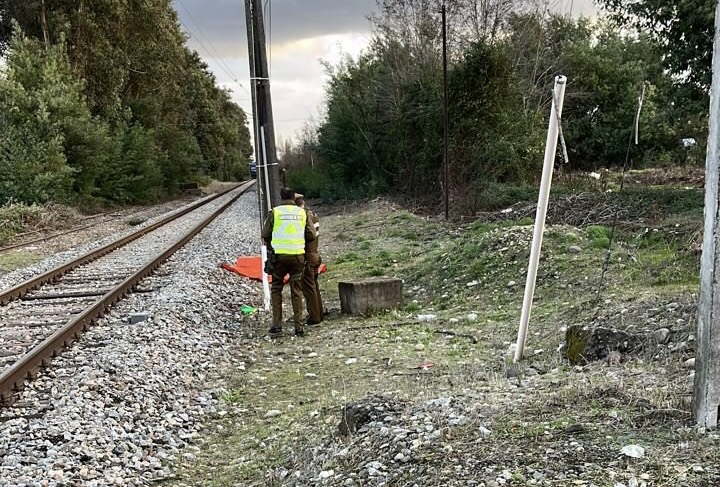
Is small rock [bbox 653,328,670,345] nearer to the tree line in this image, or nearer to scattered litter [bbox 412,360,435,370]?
scattered litter [bbox 412,360,435,370]

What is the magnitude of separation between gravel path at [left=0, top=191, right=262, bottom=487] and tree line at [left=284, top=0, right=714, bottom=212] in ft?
39.5

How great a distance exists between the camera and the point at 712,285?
3.56 metres

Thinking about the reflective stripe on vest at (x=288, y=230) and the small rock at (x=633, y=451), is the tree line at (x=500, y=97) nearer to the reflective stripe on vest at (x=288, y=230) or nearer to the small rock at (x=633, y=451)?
the reflective stripe on vest at (x=288, y=230)

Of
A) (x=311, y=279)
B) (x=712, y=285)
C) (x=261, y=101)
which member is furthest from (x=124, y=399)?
(x=261, y=101)

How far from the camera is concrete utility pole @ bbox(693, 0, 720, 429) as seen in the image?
3535 millimetres

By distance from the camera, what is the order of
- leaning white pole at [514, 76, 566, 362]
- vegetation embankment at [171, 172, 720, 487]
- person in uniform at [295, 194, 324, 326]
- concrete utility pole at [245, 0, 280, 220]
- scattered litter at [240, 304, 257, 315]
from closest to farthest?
vegetation embankment at [171, 172, 720, 487] < leaning white pole at [514, 76, 566, 362] < person in uniform at [295, 194, 324, 326] < scattered litter at [240, 304, 257, 315] < concrete utility pole at [245, 0, 280, 220]

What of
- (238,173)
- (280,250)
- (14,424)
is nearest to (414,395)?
(14,424)

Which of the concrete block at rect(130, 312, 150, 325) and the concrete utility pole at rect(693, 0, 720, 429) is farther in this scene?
the concrete block at rect(130, 312, 150, 325)

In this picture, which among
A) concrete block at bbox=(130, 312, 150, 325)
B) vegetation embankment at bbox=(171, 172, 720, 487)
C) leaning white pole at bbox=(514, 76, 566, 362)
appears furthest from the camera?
concrete block at bbox=(130, 312, 150, 325)

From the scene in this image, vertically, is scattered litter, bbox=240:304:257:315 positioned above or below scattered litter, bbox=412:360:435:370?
below

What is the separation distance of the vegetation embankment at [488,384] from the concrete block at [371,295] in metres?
0.19

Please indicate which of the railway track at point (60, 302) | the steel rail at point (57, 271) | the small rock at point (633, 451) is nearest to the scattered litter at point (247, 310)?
the railway track at point (60, 302)

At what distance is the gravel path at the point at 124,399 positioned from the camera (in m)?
4.97

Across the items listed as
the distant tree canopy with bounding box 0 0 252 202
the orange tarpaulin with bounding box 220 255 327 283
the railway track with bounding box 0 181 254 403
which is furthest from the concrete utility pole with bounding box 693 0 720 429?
the distant tree canopy with bounding box 0 0 252 202
